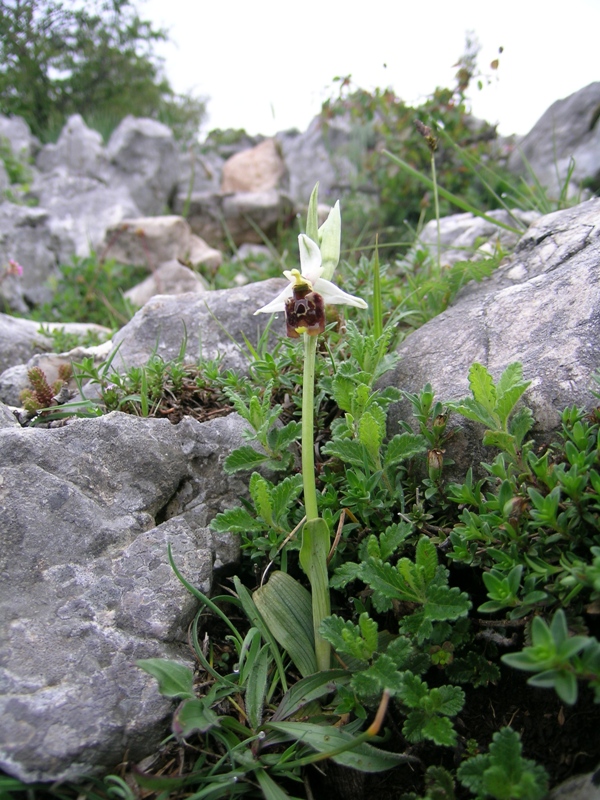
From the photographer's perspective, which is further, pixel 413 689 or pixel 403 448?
pixel 403 448

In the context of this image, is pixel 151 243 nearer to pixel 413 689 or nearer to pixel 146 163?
pixel 146 163

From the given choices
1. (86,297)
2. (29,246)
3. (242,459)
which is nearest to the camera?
(242,459)

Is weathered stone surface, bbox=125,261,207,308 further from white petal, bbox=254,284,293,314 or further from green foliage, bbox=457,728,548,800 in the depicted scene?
green foliage, bbox=457,728,548,800

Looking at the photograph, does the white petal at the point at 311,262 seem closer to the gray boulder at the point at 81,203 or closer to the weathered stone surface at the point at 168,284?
the weathered stone surface at the point at 168,284

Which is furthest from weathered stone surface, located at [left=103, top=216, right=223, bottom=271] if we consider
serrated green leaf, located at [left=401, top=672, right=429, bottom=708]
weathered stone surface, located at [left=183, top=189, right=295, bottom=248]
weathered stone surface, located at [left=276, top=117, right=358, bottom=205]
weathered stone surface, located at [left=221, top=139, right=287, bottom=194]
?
serrated green leaf, located at [left=401, top=672, right=429, bottom=708]

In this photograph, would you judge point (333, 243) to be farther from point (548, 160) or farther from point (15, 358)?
point (548, 160)

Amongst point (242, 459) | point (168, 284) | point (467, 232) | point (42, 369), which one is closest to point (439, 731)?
point (242, 459)

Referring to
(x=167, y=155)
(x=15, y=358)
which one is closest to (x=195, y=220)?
(x=167, y=155)
